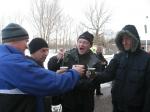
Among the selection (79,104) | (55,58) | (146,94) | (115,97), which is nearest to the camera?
(146,94)

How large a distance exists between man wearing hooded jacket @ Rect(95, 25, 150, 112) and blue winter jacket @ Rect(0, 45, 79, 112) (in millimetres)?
1336

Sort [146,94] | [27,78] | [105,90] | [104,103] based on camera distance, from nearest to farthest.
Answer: [27,78]
[146,94]
[104,103]
[105,90]

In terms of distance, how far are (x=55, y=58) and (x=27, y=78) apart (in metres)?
4.97

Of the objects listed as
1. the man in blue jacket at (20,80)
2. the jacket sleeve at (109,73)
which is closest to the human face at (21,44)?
the man in blue jacket at (20,80)

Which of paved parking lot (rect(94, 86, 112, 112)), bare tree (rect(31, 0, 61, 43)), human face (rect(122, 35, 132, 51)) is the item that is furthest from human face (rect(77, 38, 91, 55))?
bare tree (rect(31, 0, 61, 43))

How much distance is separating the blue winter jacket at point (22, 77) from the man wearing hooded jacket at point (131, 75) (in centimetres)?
134

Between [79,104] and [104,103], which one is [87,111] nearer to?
[79,104]

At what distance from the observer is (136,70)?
13.6ft

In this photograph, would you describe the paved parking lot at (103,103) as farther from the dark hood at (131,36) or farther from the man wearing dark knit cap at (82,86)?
the dark hood at (131,36)

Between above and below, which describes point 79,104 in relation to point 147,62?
below

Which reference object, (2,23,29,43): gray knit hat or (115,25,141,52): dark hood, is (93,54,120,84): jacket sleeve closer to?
(115,25,141,52): dark hood

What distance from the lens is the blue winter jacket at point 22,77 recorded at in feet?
9.59

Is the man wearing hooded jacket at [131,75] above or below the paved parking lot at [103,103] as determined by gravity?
Answer: above

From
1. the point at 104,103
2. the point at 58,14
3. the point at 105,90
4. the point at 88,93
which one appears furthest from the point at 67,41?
the point at 88,93
